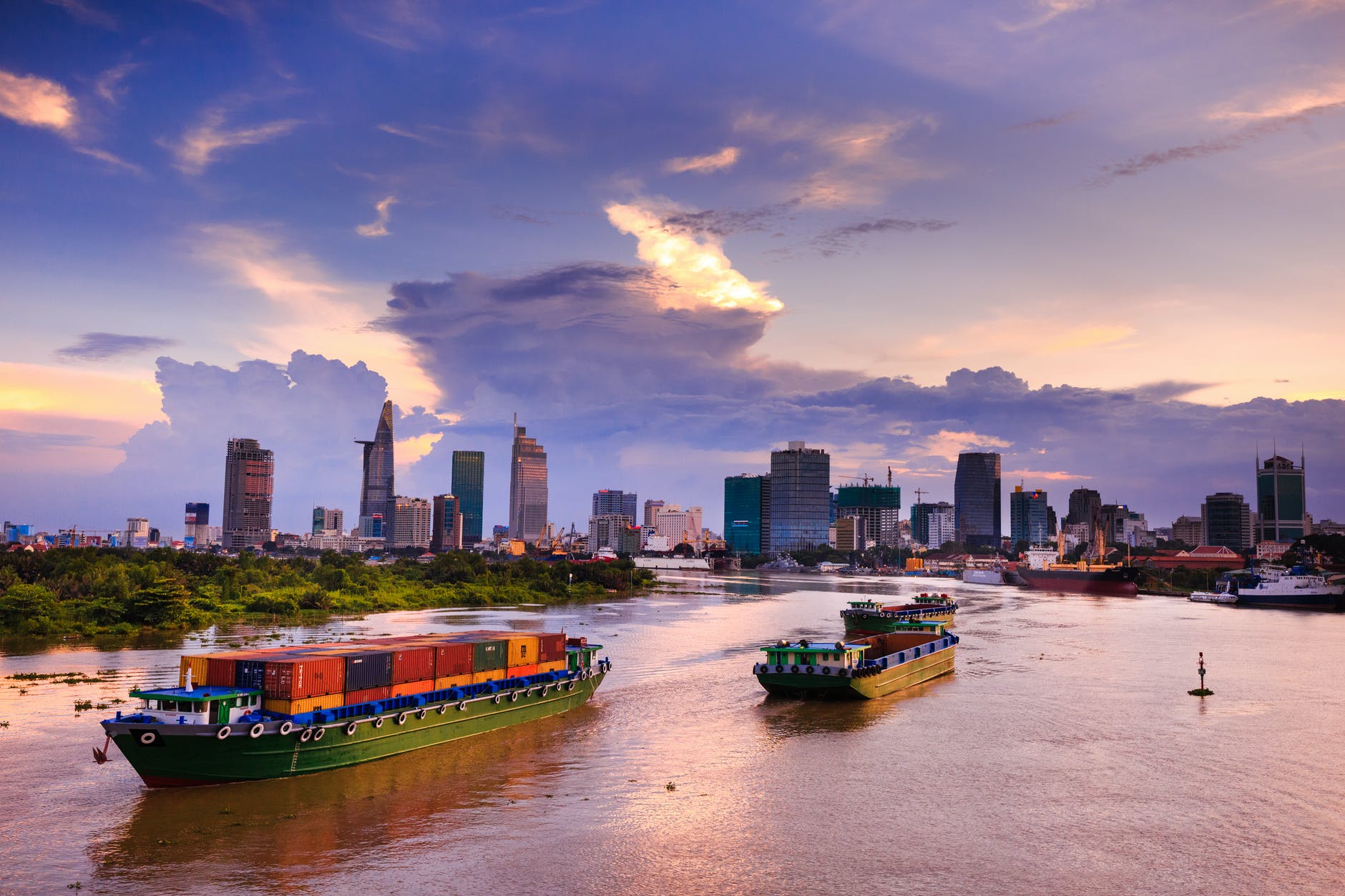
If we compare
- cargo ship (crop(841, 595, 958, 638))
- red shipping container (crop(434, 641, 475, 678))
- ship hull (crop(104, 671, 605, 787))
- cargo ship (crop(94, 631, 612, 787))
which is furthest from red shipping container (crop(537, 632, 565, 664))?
cargo ship (crop(841, 595, 958, 638))

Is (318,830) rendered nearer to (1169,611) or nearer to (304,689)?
(304,689)

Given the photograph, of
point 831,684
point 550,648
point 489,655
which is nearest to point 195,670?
point 489,655

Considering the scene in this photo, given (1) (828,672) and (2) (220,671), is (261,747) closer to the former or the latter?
(2) (220,671)

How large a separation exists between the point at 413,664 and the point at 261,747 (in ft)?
28.0

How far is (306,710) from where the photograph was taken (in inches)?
1469

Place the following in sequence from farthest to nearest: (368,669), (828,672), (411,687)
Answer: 1. (828,672)
2. (411,687)
3. (368,669)

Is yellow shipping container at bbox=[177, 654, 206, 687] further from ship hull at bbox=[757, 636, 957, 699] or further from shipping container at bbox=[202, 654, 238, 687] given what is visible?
ship hull at bbox=[757, 636, 957, 699]

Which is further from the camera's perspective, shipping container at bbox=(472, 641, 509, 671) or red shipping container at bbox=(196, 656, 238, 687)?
shipping container at bbox=(472, 641, 509, 671)

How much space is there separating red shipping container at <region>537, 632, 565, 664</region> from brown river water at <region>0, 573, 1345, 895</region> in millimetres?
3523

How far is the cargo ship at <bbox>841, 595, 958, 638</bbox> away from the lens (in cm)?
9838

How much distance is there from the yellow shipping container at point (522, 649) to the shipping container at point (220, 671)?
51.9 feet

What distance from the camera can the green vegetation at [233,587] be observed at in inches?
3378

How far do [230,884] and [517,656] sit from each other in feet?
82.3

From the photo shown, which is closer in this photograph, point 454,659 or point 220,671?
point 220,671
